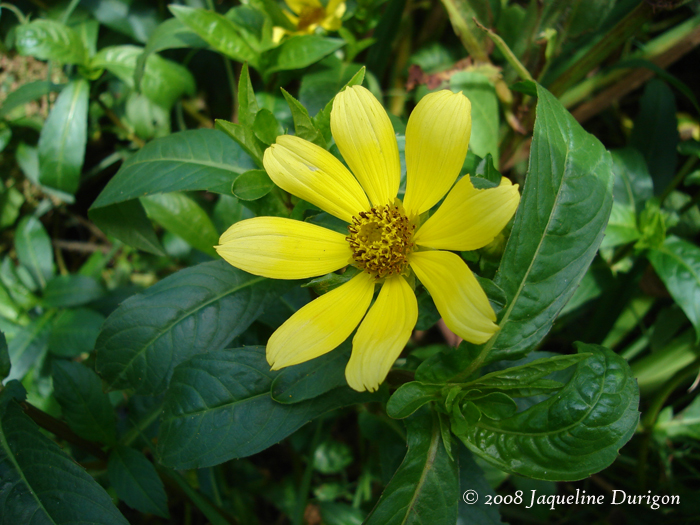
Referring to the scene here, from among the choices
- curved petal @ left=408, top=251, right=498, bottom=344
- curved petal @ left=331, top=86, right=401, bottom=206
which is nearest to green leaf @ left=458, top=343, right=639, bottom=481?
curved petal @ left=408, top=251, right=498, bottom=344

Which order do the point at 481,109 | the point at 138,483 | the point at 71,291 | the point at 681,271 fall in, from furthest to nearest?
the point at 71,291 → the point at 481,109 → the point at 681,271 → the point at 138,483

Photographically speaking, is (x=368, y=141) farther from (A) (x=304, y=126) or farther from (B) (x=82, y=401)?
(B) (x=82, y=401)

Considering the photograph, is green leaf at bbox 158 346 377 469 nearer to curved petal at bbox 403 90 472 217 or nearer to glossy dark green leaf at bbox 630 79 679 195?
curved petal at bbox 403 90 472 217

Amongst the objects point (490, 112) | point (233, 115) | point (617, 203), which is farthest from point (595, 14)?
point (233, 115)

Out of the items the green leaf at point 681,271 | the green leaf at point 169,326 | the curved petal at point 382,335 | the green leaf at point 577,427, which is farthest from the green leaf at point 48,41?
the green leaf at point 681,271

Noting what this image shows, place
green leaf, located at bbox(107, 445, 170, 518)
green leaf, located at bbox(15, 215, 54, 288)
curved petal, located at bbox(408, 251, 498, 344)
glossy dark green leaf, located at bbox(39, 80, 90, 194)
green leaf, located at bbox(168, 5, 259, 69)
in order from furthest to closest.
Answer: green leaf, located at bbox(15, 215, 54, 288) → glossy dark green leaf, located at bbox(39, 80, 90, 194) → green leaf, located at bbox(168, 5, 259, 69) → green leaf, located at bbox(107, 445, 170, 518) → curved petal, located at bbox(408, 251, 498, 344)

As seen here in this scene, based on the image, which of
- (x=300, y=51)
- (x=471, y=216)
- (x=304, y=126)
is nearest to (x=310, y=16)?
(x=300, y=51)

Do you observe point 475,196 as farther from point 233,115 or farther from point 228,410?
point 233,115
